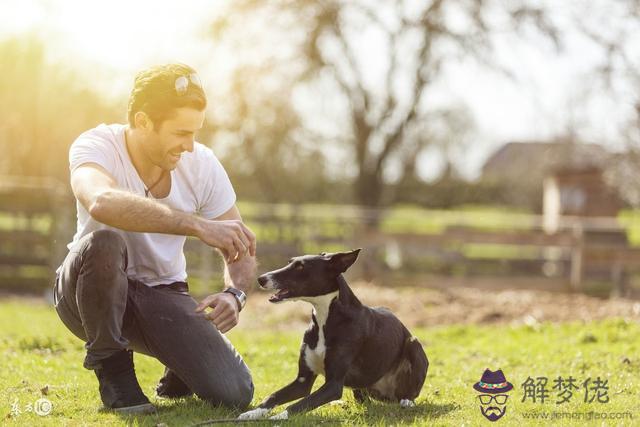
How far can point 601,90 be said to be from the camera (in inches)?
728

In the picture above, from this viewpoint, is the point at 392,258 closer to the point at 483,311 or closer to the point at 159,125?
the point at 483,311

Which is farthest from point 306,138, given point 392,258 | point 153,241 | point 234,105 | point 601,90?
point 153,241

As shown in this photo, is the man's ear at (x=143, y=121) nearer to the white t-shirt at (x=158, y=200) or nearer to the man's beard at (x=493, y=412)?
the white t-shirt at (x=158, y=200)

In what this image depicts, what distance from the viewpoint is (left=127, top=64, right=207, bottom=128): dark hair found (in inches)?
185

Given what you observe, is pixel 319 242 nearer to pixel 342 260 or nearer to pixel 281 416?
pixel 342 260

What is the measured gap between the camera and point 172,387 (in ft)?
17.3

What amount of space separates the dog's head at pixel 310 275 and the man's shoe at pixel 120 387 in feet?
3.11

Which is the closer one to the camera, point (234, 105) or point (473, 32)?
Answer: point (473, 32)

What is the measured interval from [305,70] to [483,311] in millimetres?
9424

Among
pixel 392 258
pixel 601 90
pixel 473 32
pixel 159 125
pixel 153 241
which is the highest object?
pixel 473 32

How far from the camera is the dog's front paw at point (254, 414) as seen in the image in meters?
4.56

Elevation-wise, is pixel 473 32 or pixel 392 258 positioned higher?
pixel 473 32

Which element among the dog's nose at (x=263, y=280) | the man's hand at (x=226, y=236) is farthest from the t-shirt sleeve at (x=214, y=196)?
the man's hand at (x=226, y=236)

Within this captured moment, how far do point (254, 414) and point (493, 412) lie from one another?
4.51 ft
